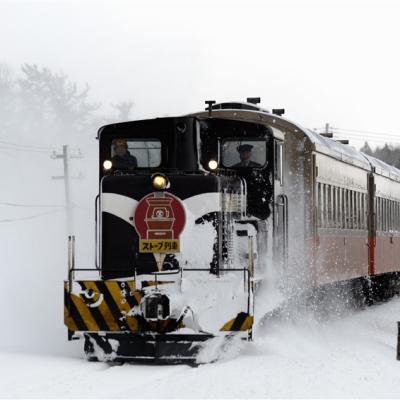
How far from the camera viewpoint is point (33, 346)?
12.6 meters

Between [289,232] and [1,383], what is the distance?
595 cm

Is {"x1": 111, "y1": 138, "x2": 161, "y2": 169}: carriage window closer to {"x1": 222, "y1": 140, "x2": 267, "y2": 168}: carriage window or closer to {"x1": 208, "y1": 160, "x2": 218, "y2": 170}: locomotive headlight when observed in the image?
{"x1": 208, "y1": 160, "x2": 218, "y2": 170}: locomotive headlight

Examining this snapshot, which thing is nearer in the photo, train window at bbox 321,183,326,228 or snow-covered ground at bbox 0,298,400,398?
snow-covered ground at bbox 0,298,400,398

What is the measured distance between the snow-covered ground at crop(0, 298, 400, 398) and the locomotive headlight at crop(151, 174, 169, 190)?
2126 mm

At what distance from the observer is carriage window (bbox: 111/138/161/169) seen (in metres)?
11.9

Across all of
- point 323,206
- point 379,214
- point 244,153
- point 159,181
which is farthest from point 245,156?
point 379,214

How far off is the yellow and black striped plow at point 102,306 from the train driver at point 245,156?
96.7 inches

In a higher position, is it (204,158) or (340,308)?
(204,158)

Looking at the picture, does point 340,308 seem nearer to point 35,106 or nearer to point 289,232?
point 289,232

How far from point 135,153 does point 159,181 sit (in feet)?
2.81

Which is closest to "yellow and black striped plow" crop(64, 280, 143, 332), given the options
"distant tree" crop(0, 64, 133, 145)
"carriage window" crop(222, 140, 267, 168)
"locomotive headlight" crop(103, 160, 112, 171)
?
"locomotive headlight" crop(103, 160, 112, 171)

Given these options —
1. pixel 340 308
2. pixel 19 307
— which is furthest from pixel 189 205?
pixel 19 307

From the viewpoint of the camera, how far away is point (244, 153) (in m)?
12.5

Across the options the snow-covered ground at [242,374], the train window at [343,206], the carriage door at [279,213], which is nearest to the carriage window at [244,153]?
the carriage door at [279,213]
